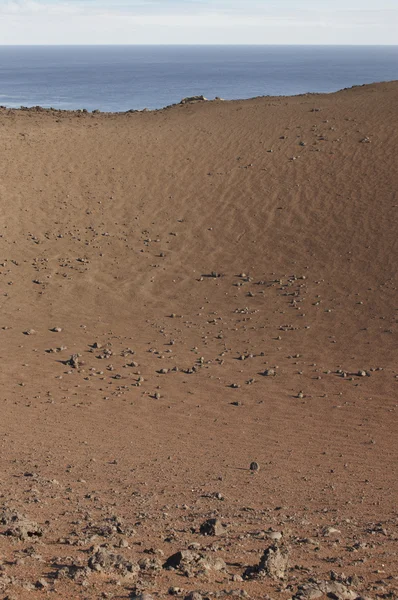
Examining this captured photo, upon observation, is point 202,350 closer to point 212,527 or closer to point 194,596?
point 212,527

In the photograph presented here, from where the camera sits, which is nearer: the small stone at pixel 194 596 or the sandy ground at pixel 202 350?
the small stone at pixel 194 596

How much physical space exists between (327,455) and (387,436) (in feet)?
3.92

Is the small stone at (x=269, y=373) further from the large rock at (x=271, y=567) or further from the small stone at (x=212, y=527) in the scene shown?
the large rock at (x=271, y=567)

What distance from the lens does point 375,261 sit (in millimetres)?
16578

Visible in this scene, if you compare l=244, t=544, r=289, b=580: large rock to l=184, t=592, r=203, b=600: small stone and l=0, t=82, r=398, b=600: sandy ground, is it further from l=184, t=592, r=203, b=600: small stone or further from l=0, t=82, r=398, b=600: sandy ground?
l=184, t=592, r=203, b=600: small stone

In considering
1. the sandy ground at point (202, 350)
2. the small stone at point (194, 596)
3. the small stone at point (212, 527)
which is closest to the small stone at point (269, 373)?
the sandy ground at point (202, 350)

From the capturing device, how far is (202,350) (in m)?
13.3

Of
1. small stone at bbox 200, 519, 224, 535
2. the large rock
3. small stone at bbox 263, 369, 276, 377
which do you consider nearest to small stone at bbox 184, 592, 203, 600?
the large rock

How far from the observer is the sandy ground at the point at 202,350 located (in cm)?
591

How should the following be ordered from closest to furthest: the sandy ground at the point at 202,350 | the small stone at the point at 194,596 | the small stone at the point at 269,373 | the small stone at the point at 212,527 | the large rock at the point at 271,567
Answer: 1. the small stone at the point at 194,596
2. the large rock at the point at 271,567
3. the sandy ground at the point at 202,350
4. the small stone at the point at 212,527
5. the small stone at the point at 269,373

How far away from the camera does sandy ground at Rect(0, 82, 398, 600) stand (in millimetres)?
5906

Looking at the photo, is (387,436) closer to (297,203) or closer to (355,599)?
(355,599)

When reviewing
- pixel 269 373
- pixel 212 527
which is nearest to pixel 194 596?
pixel 212 527

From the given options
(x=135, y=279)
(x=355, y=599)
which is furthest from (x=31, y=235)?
(x=355, y=599)
